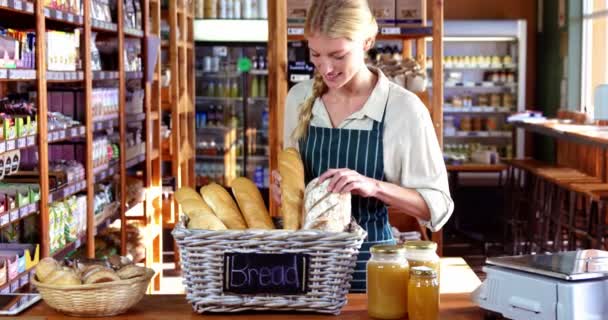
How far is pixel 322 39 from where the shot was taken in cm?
240

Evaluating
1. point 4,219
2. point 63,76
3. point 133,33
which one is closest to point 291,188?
point 4,219

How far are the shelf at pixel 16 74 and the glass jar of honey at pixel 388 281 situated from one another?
6.84 feet

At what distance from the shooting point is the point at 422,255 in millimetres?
2074

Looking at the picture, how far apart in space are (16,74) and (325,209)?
204 centimetres

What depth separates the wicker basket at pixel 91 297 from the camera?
2.05m

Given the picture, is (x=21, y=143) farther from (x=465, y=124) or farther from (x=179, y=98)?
(x=465, y=124)

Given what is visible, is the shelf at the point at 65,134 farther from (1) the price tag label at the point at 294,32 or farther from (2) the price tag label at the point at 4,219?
(1) the price tag label at the point at 294,32

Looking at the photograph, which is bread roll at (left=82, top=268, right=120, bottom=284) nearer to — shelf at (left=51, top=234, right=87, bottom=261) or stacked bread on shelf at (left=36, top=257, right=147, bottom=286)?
stacked bread on shelf at (left=36, top=257, right=147, bottom=286)

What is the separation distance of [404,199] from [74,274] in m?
0.86

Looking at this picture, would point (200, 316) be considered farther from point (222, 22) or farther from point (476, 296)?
point (222, 22)

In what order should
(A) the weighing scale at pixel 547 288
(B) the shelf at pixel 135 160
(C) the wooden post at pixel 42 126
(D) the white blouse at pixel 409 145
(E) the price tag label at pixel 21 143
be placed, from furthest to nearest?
(B) the shelf at pixel 135 160
(C) the wooden post at pixel 42 126
(E) the price tag label at pixel 21 143
(D) the white blouse at pixel 409 145
(A) the weighing scale at pixel 547 288

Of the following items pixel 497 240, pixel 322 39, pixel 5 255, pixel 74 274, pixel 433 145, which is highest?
pixel 322 39

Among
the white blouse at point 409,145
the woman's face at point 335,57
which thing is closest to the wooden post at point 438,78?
the white blouse at point 409,145

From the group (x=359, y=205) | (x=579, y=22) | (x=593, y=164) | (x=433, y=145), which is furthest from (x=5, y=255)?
(x=579, y=22)
